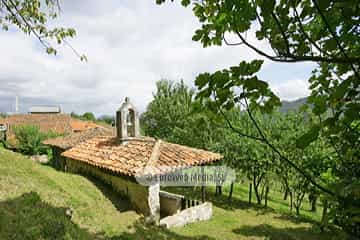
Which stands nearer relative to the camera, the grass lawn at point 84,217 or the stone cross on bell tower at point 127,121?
the grass lawn at point 84,217

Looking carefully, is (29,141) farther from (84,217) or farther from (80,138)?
(84,217)

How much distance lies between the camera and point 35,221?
4895 mm

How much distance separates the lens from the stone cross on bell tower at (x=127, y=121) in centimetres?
1323

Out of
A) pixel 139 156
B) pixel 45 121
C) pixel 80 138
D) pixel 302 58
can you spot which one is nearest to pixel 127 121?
pixel 139 156

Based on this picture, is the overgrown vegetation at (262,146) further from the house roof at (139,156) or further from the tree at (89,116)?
the tree at (89,116)

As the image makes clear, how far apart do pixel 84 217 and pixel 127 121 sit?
732 cm

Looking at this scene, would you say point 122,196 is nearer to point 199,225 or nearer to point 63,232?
point 199,225

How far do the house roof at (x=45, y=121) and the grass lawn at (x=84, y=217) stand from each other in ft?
80.9

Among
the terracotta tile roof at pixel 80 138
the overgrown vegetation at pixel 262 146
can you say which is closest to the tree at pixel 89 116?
the terracotta tile roof at pixel 80 138

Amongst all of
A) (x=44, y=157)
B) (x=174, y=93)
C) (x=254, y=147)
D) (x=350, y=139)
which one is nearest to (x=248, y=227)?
(x=254, y=147)

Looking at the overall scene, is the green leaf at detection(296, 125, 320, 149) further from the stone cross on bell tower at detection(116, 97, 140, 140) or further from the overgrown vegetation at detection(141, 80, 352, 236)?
the stone cross on bell tower at detection(116, 97, 140, 140)

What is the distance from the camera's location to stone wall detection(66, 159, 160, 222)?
9.85 metres

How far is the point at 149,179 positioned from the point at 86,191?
267 centimetres

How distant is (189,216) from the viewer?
1116 centimetres
